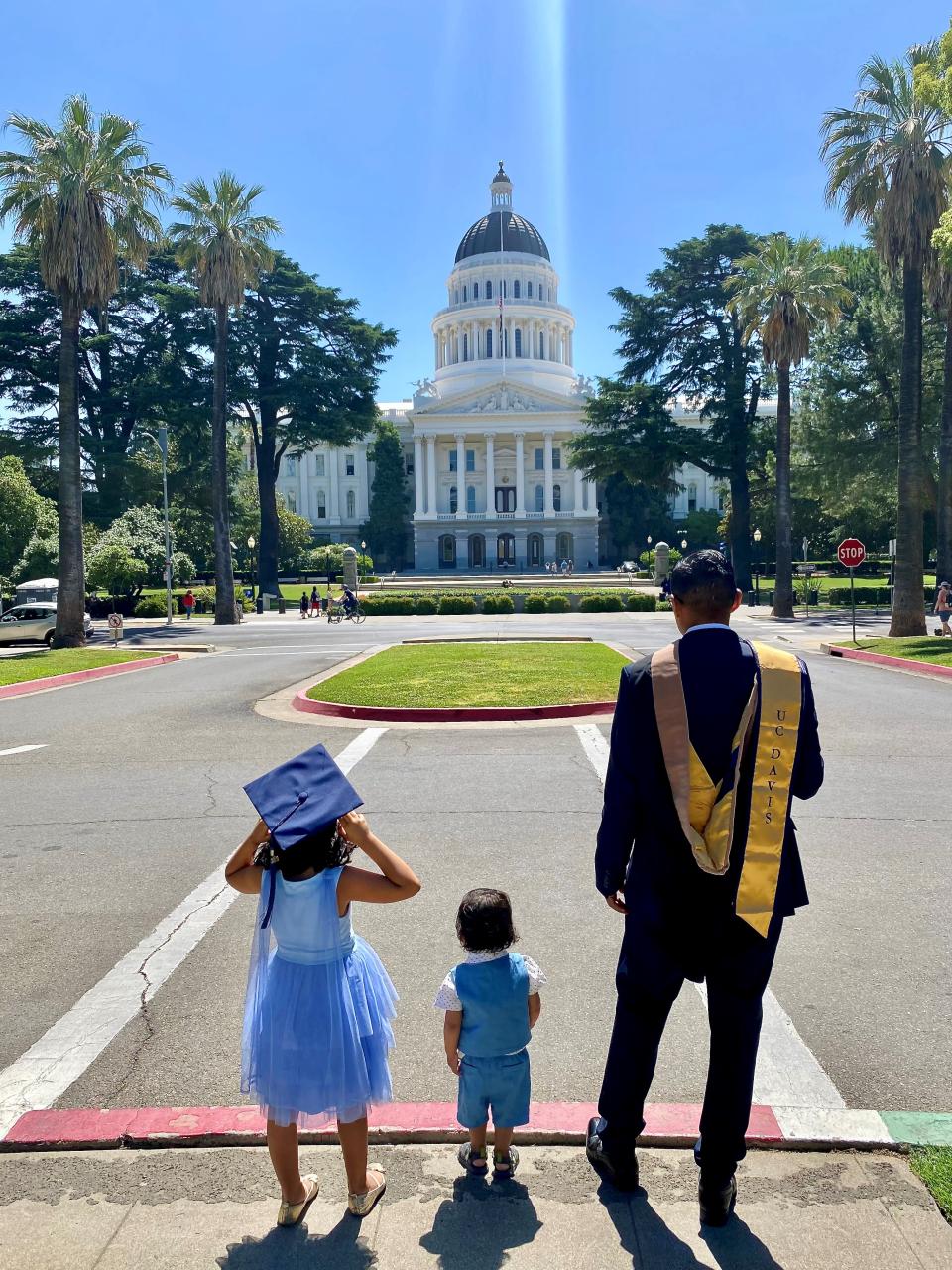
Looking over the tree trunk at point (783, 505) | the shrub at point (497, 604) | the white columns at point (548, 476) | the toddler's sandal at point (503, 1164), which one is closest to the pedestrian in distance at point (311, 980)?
the toddler's sandal at point (503, 1164)

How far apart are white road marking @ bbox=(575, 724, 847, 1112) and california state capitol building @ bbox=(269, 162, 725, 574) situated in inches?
3117

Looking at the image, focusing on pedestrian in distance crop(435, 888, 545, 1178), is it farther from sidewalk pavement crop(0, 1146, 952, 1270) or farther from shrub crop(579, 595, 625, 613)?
shrub crop(579, 595, 625, 613)

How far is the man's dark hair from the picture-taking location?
307 cm

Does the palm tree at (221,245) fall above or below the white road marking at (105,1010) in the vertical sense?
above

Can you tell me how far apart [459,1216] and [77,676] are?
19410mm

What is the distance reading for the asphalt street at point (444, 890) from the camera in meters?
4.07

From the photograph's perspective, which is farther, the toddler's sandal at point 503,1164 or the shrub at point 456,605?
the shrub at point 456,605

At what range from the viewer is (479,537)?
9338cm

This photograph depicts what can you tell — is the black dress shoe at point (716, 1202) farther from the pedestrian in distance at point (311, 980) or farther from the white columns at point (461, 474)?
the white columns at point (461, 474)

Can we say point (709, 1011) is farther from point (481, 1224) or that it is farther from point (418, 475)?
point (418, 475)

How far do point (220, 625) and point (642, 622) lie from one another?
676 inches

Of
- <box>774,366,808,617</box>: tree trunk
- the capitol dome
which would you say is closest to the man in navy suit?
<box>774,366,808,617</box>: tree trunk

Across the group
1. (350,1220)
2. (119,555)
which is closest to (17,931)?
(350,1220)

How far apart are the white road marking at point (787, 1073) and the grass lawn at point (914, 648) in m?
17.3
